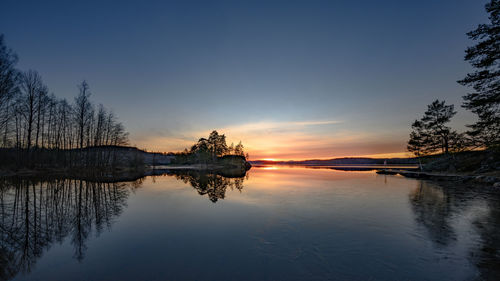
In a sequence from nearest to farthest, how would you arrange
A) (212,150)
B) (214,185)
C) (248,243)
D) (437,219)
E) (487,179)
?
(248,243)
(437,219)
(487,179)
(214,185)
(212,150)

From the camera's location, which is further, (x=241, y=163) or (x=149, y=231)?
(x=241, y=163)

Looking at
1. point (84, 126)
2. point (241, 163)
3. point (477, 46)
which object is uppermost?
point (477, 46)

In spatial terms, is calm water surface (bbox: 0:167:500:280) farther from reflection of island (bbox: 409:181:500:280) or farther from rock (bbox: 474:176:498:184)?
rock (bbox: 474:176:498:184)

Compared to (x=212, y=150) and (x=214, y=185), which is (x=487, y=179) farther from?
(x=212, y=150)

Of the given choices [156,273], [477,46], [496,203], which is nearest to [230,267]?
[156,273]

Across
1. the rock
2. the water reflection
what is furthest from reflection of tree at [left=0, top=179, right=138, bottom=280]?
the rock

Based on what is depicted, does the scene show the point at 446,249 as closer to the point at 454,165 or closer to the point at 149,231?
the point at 149,231

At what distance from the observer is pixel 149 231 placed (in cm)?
838

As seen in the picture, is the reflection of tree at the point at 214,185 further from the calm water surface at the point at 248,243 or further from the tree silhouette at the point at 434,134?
the tree silhouette at the point at 434,134

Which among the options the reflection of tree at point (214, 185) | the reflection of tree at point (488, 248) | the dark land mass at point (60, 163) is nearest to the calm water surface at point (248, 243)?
the reflection of tree at point (488, 248)

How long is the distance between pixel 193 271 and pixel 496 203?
19.3 metres

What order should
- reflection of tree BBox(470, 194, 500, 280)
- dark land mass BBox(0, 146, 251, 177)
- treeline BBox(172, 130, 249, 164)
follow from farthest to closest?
treeline BBox(172, 130, 249, 164) → dark land mass BBox(0, 146, 251, 177) → reflection of tree BBox(470, 194, 500, 280)

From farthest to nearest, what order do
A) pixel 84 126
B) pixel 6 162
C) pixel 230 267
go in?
1. pixel 84 126
2. pixel 6 162
3. pixel 230 267

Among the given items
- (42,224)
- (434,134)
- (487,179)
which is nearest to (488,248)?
(42,224)
